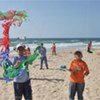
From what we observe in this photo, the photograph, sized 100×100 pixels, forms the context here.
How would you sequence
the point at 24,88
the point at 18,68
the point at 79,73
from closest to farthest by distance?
the point at 18,68 < the point at 24,88 < the point at 79,73

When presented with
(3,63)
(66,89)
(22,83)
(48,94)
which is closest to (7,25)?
(3,63)

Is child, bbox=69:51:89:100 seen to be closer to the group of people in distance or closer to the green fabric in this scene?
the group of people in distance

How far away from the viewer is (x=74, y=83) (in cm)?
798

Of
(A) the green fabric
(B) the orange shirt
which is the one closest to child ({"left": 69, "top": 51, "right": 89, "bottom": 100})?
(B) the orange shirt

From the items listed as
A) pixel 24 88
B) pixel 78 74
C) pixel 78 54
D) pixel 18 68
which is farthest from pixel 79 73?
pixel 18 68

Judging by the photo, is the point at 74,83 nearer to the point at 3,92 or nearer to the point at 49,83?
the point at 3,92

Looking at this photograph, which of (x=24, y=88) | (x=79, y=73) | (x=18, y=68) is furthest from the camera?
(x=79, y=73)

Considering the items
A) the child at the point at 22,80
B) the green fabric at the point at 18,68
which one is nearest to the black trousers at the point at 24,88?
the child at the point at 22,80

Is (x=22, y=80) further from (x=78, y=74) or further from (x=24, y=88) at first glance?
(x=78, y=74)

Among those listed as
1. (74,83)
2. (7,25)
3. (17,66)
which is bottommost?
(74,83)

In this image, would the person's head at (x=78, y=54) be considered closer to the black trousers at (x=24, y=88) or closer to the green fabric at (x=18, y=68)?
the green fabric at (x=18, y=68)

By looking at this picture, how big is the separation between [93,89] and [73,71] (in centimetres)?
358

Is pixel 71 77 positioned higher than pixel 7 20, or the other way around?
pixel 7 20

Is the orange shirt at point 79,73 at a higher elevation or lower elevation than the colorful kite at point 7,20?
lower
